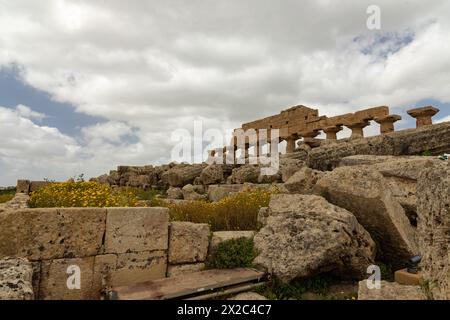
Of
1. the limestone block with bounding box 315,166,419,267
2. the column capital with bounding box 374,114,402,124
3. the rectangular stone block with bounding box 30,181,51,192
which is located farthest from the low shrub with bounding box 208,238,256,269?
the column capital with bounding box 374,114,402,124

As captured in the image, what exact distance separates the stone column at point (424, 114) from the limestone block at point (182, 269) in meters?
11.4

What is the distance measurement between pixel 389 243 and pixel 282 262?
1.74 m

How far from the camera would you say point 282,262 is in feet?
14.3

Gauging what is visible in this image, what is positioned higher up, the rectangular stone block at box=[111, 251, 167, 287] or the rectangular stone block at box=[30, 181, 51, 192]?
the rectangular stone block at box=[30, 181, 51, 192]

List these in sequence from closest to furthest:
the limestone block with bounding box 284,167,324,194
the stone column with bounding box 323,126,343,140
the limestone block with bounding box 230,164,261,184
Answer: the limestone block with bounding box 284,167,324,194
the limestone block with bounding box 230,164,261,184
the stone column with bounding box 323,126,343,140

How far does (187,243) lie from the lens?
4820 millimetres

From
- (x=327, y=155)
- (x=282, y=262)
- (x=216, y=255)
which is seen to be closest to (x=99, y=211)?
(x=216, y=255)

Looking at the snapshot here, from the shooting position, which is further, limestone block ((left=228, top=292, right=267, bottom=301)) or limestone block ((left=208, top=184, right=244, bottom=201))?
limestone block ((left=208, top=184, right=244, bottom=201))

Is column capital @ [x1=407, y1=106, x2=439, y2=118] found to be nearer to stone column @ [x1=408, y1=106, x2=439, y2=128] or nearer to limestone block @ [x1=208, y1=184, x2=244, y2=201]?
stone column @ [x1=408, y1=106, x2=439, y2=128]

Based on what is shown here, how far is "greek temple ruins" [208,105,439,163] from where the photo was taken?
14961mm

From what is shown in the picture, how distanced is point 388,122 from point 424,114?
2.55 m

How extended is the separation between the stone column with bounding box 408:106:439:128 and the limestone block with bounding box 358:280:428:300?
11.2 m

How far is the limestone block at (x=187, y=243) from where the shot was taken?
15.6ft
